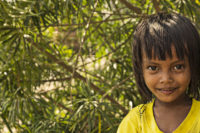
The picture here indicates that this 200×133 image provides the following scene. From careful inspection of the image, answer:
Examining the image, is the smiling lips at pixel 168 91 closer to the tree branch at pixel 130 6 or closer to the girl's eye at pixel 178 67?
the girl's eye at pixel 178 67

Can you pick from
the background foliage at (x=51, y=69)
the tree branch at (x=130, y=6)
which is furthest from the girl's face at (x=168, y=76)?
the tree branch at (x=130, y=6)

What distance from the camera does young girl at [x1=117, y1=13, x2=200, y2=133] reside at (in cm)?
132

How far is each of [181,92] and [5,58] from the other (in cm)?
114

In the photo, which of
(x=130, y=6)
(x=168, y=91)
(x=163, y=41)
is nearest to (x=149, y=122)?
(x=168, y=91)

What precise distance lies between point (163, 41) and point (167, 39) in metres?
0.02

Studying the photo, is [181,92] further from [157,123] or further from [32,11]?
[32,11]

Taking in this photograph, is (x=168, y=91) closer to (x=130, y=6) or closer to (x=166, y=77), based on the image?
(x=166, y=77)

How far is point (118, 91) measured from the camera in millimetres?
2381

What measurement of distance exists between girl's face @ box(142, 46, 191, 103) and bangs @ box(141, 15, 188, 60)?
0.06ft

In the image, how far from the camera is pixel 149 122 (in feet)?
4.80

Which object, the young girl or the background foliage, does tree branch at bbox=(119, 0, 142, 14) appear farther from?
the young girl

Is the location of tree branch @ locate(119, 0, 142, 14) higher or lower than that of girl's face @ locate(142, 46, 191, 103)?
higher

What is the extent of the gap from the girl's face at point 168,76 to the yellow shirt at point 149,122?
0.09 meters

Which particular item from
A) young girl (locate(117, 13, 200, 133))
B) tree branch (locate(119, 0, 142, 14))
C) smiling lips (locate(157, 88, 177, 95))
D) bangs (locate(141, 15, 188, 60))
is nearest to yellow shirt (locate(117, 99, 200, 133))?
young girl (locate(117, 13, 200, 133))
